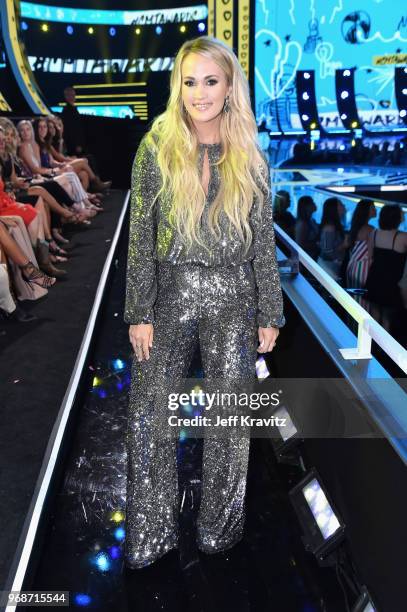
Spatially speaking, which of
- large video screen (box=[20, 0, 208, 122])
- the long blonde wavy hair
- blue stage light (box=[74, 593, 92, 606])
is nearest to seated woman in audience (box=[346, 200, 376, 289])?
the long blonde wavy hair

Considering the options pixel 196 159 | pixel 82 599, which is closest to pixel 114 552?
pixel 82 599

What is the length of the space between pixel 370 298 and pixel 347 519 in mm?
2116

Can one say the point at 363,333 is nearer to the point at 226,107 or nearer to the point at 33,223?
the point at 226,107

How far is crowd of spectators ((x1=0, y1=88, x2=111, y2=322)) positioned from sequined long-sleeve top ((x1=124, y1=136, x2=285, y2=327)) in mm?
1405

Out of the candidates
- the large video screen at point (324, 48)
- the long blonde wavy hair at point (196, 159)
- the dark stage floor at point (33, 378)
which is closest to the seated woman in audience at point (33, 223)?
the dark stage floor at point (33, 378)

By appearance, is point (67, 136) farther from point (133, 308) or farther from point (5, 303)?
point (133, 308)

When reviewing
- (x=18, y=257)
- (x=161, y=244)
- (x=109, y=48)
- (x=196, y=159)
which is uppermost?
(x=109, y=48)

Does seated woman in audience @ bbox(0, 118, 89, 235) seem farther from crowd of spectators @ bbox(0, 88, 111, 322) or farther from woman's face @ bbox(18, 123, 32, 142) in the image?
woman's face @ bbox(18, 123, 32, 142)

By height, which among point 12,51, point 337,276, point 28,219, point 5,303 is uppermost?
point 12,51

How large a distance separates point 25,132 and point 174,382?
4055mm

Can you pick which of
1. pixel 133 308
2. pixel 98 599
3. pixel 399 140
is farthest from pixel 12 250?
pixel 399 140

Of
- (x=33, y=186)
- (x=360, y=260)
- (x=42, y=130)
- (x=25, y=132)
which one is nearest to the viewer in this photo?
(x=360, y=260)

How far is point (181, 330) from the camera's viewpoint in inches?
55.9

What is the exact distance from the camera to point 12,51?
36.0 ft
